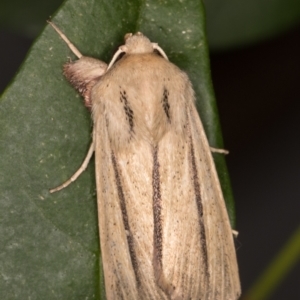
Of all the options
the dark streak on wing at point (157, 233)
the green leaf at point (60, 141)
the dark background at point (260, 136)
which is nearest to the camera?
the green leaf at point (60, 141)

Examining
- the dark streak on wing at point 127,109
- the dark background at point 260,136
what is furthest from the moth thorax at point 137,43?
A: the dark background at point 260,136

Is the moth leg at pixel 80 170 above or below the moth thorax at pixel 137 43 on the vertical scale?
below

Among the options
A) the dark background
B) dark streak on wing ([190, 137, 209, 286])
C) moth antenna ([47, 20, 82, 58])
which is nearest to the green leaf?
moth antenna ([47, 20, 82, 58])

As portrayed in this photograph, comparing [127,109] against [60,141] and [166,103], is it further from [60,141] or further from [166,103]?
[60,141]

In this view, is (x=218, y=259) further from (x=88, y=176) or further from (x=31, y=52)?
(x=31, y=52)

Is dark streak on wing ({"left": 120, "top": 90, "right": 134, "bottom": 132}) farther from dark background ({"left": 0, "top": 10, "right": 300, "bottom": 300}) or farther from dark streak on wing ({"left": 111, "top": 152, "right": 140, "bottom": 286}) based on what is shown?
dark background ({"left": 0, "top": 10, "right": 300, "bottom": 300})

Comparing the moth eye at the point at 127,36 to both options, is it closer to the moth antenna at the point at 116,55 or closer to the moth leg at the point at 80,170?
the moth antenna at the point at 116,55
